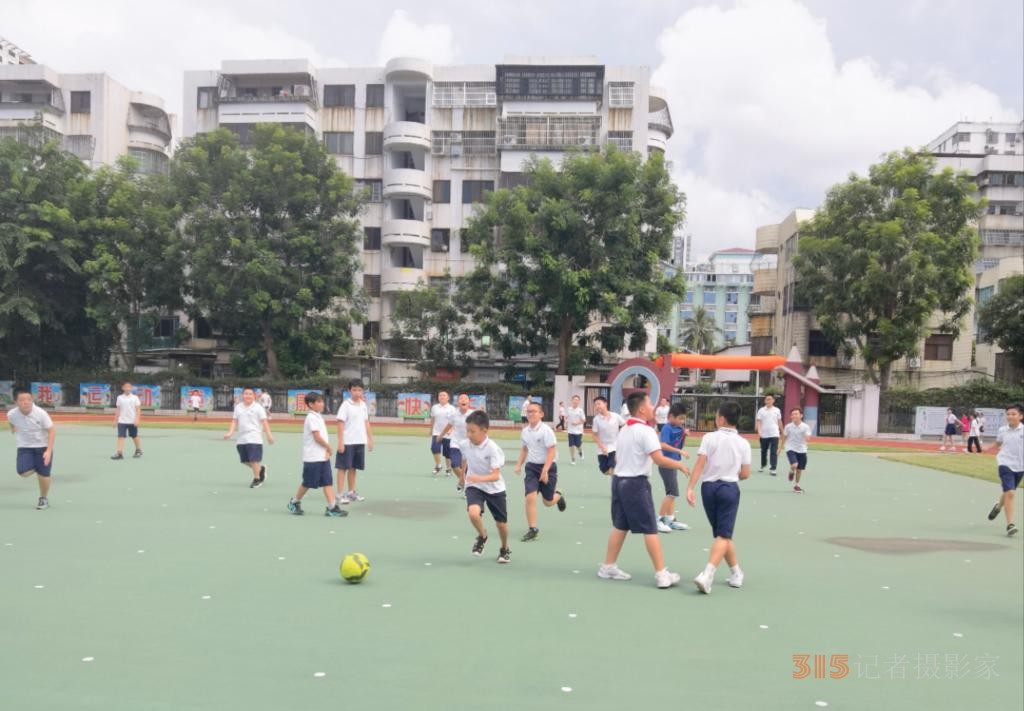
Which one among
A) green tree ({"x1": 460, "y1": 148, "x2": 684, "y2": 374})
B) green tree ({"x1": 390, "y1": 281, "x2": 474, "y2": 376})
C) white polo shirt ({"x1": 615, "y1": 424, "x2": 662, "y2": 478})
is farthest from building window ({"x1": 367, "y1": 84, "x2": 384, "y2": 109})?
white polo shirt ({"x1": 615, "y1": 424, "x2": 662, "y2": 478})

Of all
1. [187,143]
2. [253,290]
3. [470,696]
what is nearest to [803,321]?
[253,290]

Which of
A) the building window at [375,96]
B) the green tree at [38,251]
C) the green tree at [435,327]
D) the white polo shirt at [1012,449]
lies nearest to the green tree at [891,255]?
the green tree at [435,327]

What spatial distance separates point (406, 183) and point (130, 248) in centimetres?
1426

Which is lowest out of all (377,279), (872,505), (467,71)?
(872,505)

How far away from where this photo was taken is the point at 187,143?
118 ft

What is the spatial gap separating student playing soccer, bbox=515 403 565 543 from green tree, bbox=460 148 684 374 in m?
22.4

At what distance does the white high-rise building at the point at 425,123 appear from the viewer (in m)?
40.9

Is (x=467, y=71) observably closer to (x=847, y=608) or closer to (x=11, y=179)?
(x=11, y=179)

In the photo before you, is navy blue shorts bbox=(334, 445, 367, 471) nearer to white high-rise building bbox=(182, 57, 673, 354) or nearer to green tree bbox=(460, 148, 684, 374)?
green tree bbox=(460, 148, 684, 374)

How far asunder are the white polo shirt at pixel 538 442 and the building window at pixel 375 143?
36.8 meters

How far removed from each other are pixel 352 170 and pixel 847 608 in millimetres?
40622

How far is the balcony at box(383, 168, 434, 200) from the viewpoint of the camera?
136 ft

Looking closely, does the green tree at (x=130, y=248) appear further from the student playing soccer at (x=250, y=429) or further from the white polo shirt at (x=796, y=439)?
the white polo shirt at (x=796, y=439)

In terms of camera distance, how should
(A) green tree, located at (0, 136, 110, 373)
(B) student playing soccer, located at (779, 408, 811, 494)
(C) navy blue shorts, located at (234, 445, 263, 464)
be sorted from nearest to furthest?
(C) navy blue shorts, located at (234, 445, 263, 464)
(B) student playing soccer, located at (779, 408, 811, 494)
(A) green tree, located at (0, 136, 110, 373)
